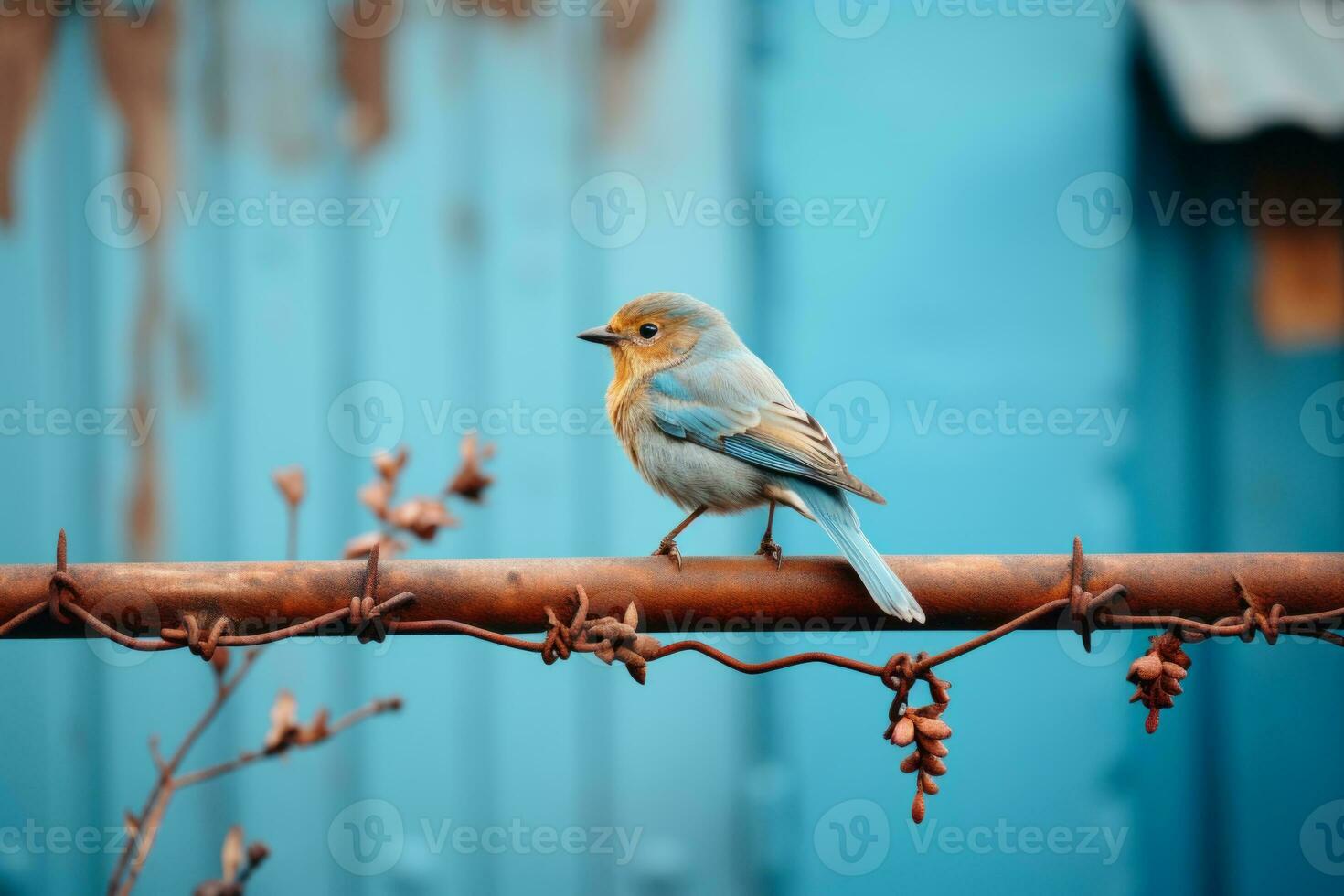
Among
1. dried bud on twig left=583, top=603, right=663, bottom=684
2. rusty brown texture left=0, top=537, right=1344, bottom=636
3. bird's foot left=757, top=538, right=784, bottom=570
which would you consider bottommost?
dried bud on twig left=583, top=603, right=663, bottom=684

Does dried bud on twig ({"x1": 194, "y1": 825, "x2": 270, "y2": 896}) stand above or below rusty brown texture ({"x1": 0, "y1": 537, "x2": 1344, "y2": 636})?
below

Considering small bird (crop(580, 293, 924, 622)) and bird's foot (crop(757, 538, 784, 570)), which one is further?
small bird (crop(580, 293, 924, 622))

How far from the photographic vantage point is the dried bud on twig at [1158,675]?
1.29 metres

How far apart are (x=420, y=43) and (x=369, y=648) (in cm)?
218

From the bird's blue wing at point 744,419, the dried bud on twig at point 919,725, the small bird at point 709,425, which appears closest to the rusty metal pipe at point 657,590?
the dried bud on twig at point 919,725

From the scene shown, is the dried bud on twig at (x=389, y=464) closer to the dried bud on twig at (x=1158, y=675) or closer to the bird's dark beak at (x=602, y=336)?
the bird's dark beak at (x=602, y=336)

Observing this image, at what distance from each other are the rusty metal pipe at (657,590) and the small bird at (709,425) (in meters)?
0.36

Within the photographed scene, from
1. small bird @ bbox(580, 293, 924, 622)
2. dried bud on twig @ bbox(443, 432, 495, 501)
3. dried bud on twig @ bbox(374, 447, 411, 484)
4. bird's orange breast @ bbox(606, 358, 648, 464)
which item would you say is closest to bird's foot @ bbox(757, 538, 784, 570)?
small bird @ bbox(580, 293, 924, 622)

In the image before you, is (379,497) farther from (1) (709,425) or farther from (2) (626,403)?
(1) (709,425)

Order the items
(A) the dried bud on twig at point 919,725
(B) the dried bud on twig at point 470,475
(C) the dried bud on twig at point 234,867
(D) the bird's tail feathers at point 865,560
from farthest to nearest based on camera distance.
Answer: (B) the dried bud on twig at point 470,475
(C) the dried bud on twig at point 234,867
(D) the bird's tail feathers at point 865,560
(A) the dried bud on twig at point 919,725

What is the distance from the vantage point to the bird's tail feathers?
139cm

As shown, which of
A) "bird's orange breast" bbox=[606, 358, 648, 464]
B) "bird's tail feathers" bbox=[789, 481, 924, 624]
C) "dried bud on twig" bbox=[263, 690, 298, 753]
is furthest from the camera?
"bird's orange breast" bbox=[606, 358, 648, 464]

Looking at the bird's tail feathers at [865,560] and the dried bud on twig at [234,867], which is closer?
the bird's tail feathers at [865,560]

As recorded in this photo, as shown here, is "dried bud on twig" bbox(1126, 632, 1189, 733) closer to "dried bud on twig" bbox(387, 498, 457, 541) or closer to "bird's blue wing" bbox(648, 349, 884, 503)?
"bird's blue wing" bbox(648, 349, 884, 503)
